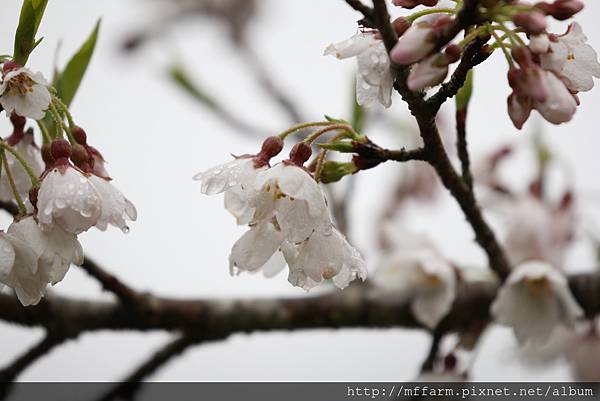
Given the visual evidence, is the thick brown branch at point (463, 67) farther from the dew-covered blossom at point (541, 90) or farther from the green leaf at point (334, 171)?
the green leaf at point (334, 171)

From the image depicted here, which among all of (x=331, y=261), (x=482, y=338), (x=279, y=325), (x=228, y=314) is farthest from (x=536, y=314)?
(x=331, y=261)

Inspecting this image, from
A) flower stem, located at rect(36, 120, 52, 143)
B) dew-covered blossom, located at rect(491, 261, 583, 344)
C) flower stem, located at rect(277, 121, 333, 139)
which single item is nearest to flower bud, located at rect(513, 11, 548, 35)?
flower stem, located at rect(277, 121, 333, 139)

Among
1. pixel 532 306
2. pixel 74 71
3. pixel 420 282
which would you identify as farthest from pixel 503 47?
pixel 420 282

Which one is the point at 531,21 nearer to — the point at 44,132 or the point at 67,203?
the point at 67,203

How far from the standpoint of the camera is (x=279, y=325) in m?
1.71

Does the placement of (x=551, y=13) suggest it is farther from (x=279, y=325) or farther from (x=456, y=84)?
(x=279, y=325)

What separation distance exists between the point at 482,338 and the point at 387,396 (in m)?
0.28

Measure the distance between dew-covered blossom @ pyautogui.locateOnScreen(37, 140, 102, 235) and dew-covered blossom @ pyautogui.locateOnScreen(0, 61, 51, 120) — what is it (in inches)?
3.0

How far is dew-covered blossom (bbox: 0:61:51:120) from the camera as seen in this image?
0.93m

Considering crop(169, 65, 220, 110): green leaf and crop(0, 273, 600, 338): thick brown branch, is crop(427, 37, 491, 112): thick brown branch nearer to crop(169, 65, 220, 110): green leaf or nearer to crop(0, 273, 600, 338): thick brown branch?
crop(0, 273, 600, 338): thick brown branch

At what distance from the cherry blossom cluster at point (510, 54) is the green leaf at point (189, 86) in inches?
52.1

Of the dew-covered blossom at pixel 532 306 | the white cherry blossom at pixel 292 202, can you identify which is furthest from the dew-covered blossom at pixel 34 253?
the dew-covered blossom at pixel 532 306

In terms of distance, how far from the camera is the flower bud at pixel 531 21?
0.80 meters

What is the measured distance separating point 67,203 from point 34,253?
0.27 feet
